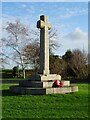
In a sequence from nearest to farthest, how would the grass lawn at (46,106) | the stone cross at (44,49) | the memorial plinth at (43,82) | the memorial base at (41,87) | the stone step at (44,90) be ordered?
1. the grass lawn at (46,106)
2. the stone step at (44,90)
3. the memorial base at (41,87)
4. the memorial plinth at (43,82)
5. the stone cross at (44,49)

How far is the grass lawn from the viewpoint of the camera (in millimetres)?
8742

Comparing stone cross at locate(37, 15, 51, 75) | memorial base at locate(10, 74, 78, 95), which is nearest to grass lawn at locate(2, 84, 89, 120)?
memorial base at locate(10, 74, 78, 95)

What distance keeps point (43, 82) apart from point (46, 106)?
10.7 feet

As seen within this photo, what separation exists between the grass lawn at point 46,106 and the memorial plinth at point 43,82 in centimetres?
59

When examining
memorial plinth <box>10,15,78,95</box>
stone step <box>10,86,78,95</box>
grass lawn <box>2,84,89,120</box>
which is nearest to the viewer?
grass lawn <box>2,84,89,120</box>

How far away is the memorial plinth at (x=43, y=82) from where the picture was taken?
40.9 feet

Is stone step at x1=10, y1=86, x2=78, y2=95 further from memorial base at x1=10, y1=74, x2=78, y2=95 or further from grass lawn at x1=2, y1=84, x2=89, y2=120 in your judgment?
grass lawn at x1=2, y1=84, x2=89, y2=120

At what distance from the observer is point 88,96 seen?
11781 millimetres

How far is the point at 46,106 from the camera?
32.4ft

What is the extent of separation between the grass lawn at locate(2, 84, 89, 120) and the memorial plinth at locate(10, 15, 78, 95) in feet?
1.92

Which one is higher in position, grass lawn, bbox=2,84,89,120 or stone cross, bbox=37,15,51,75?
stone cross, bbox=37,15,51,75

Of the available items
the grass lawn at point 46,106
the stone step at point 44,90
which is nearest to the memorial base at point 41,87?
the stone step at point 44,90

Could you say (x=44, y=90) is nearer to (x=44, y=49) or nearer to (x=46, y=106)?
(x=46, y=106)

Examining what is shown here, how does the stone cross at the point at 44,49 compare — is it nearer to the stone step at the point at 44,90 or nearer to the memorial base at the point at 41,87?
the memorial base at the point at 41,87
